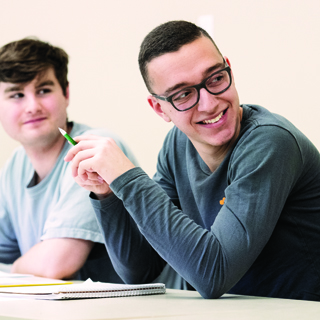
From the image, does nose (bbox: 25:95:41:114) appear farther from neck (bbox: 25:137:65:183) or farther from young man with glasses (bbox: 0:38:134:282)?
neck (bbox: 25:137:65:183)

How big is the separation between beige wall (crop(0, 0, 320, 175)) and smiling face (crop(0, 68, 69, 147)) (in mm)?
646

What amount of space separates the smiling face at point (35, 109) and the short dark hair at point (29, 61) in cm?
3

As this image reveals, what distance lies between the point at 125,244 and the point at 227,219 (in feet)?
1.21

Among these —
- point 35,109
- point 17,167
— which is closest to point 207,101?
point 35,109

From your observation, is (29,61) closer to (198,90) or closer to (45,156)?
(45,156)

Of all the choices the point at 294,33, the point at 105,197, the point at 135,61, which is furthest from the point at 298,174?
the point at 135,61

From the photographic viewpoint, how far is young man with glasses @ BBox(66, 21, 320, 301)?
924 mm

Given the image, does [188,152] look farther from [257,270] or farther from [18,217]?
[18,217]

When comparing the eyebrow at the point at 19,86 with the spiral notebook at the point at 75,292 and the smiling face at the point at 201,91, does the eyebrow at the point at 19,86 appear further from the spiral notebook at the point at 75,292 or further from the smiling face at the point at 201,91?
the spiral notebook at the point at 75,292

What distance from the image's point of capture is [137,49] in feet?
7.87

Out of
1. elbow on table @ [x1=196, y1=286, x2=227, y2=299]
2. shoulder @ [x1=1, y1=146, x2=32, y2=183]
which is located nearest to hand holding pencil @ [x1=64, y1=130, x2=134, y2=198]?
elbow on table @ [x1=196, y1=286, x2=227, y2=299]

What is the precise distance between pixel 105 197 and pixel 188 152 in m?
0.30

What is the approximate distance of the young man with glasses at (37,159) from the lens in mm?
1598

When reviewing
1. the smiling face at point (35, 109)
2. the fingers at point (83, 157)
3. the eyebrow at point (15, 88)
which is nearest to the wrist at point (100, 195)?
the fingers at point (83, 157)
